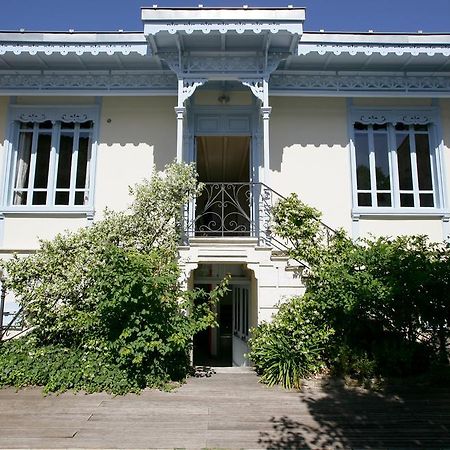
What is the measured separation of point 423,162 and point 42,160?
824 centimetres

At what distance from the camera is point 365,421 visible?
441 centimetres

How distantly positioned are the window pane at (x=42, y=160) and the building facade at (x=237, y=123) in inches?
1.2

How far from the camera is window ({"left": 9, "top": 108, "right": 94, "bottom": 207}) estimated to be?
8.32 m

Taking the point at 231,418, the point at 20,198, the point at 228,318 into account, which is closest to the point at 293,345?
the point at 231,418

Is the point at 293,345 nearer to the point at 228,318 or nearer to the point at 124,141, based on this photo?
the point at 228,318

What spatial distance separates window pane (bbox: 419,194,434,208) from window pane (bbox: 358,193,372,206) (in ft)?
3.62

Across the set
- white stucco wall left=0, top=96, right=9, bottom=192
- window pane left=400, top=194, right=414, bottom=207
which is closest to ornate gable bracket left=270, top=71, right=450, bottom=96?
window pane left=400, top=194, right=414, bottom=207

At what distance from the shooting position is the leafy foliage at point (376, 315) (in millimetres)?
5602

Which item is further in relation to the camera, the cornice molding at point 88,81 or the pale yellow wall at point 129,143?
the pale yellow wall at point 129,143

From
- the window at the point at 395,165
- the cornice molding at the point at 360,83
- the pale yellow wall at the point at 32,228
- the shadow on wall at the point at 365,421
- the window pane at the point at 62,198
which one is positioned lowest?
the shadow on wall at the point at 365,421

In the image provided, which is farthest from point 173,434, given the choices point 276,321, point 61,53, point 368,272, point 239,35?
point 61,53

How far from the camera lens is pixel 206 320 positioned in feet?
19.4

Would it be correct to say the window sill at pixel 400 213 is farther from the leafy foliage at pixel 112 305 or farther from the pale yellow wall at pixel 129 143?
the pale yellow wall at pixel 129 143

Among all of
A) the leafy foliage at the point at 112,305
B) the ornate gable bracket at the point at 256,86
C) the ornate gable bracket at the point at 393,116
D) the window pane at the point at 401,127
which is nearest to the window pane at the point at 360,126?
the ornate gable bracket at the point at 393,116
